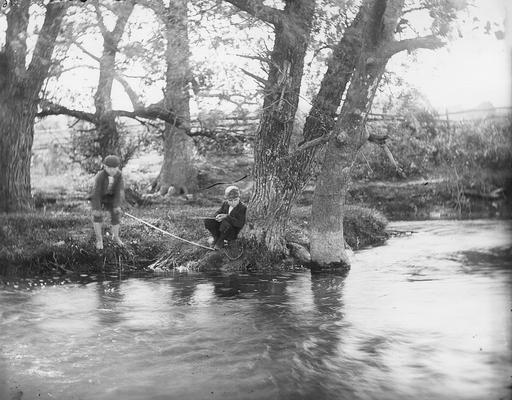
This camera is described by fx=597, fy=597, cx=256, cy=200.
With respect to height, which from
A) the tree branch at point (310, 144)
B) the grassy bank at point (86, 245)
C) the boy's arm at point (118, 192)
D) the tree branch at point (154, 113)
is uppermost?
the tree branch at point (154, 113)

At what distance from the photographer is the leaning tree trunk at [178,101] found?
11.2 m

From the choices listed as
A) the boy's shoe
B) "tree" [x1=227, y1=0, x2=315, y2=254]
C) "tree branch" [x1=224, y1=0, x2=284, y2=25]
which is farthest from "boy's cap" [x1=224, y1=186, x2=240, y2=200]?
"tree branch" [x1=224, y1=0, x2=284, y2=25]

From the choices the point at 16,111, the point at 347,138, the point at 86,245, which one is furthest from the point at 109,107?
the point at 347,138

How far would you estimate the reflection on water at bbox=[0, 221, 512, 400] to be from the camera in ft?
20.6

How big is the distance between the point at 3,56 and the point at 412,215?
15290mm

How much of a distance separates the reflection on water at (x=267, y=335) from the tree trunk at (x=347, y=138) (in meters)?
0.77

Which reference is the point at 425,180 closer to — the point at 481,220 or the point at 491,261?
the point at 481,220

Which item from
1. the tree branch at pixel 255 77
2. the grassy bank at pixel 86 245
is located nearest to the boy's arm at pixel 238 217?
the grassy bank at pixel 86 245

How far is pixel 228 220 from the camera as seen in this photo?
12.4 metres

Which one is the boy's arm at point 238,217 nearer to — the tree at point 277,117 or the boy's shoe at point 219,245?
the tree at point 277,117

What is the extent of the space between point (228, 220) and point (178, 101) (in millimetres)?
5052

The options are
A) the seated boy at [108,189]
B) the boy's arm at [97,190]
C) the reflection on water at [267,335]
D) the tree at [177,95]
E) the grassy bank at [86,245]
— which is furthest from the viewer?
Answer: the grassy bank at [86,245]

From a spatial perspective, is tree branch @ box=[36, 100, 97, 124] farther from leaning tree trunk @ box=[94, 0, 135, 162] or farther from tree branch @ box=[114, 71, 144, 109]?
tree branch @ box=[114, 71, 144, 109]

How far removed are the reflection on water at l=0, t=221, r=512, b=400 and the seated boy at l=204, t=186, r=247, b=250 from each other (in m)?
0.91
